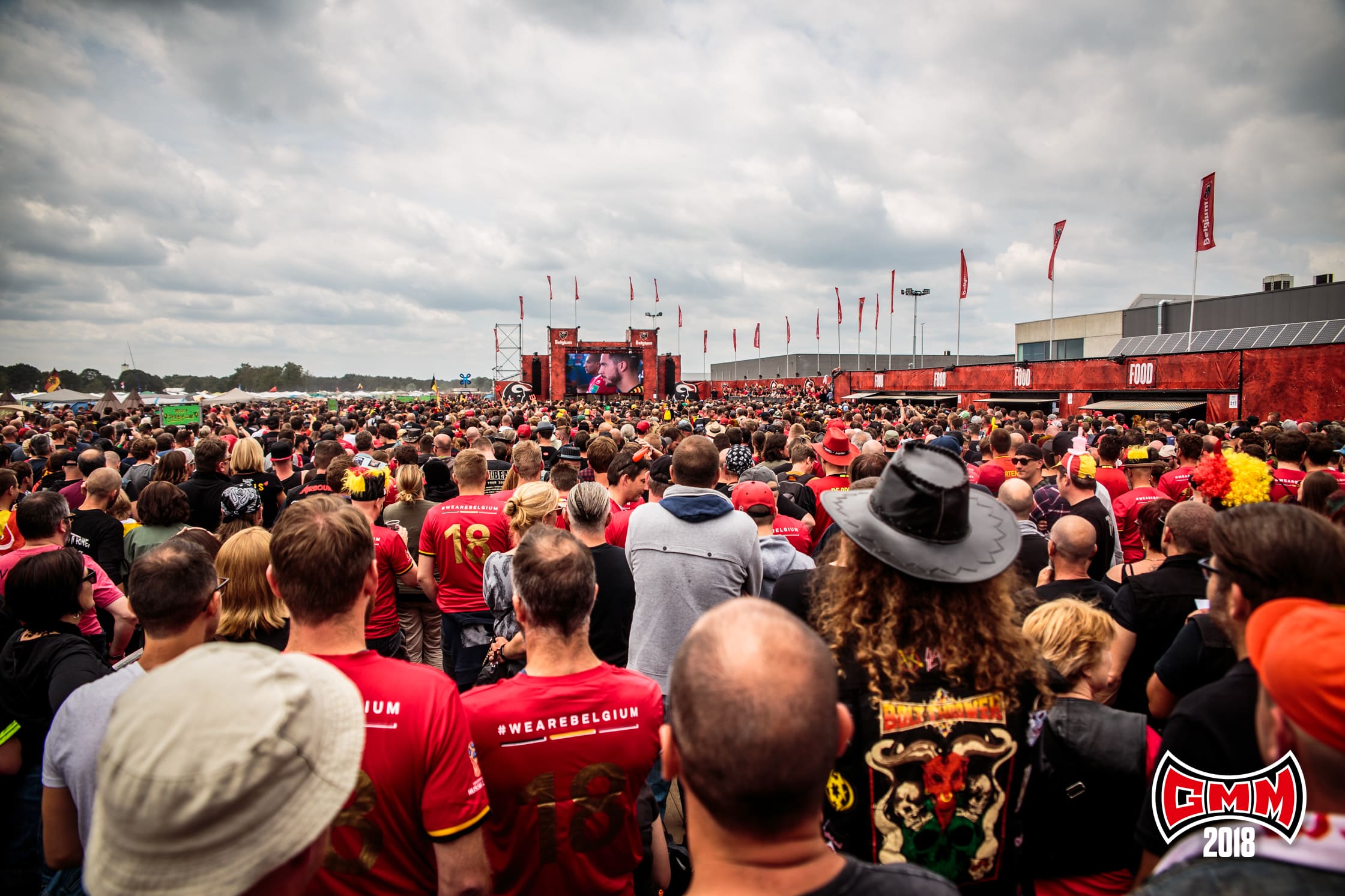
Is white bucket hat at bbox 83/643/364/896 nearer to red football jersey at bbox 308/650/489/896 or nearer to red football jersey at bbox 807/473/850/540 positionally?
red football jersey at bbox 308/650/489/896

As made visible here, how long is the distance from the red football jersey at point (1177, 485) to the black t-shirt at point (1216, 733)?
16.2 ft

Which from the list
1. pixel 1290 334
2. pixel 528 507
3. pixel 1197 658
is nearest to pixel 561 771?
pixel 528 507

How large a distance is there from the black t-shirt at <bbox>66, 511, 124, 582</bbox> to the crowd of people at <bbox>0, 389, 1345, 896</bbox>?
543 mm

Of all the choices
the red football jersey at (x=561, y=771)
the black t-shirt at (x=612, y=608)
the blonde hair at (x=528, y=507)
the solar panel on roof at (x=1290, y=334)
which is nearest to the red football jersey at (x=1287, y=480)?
the black t-shirt at (x=612, y=608)

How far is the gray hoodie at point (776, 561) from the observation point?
4.17 metres

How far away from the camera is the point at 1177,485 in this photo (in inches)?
240

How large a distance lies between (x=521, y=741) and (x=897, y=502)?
146cm

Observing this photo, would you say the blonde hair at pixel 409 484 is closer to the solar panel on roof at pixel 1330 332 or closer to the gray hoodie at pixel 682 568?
the gray hoodie at pixel 682 568

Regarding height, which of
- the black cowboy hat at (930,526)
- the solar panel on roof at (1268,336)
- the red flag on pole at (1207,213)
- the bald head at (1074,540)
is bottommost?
the bald head at (1074,540)

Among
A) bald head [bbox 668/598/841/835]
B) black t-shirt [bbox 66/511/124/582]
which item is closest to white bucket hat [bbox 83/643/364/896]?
bald head [bbox 668/598/841/835]

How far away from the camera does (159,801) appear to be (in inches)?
39.1

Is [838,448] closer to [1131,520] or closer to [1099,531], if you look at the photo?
[1099,531]

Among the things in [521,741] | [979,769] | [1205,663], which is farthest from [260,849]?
[1205,663]

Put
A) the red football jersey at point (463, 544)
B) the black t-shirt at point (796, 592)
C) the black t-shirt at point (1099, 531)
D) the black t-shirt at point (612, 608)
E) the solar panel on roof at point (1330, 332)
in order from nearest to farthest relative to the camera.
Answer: the black t-shirt at point (796, 592)
the black t-shirt at point (612, 608)
the red football jersey at point (463, 544)
the black t-shirt at point (1099, 531)
the solar panel on roof at point (1330, 332)
